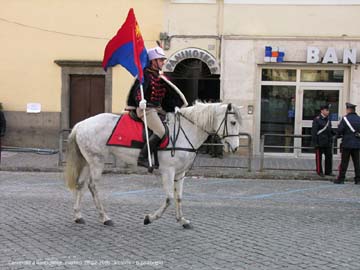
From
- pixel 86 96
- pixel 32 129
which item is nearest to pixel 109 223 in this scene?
pixel 86 96

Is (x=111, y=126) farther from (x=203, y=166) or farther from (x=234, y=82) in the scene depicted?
(x=234, y=82)

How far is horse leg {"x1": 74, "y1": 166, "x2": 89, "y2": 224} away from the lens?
7.61m

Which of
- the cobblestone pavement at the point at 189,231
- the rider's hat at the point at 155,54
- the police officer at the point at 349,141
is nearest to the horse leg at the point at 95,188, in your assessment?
the cobblestone pavement at the point at 189,231

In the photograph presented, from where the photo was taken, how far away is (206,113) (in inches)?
290

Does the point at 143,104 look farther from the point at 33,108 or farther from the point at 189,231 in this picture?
the point at 33,108

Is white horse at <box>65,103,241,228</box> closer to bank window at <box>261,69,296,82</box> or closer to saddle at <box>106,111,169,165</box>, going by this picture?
saddle at <box>106,111,169,165</box>

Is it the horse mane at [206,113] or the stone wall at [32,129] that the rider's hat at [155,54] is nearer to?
the horse mane at [206,113]

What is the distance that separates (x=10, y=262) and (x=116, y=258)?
1121 mm

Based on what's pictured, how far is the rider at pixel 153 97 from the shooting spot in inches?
284

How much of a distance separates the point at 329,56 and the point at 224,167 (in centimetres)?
562

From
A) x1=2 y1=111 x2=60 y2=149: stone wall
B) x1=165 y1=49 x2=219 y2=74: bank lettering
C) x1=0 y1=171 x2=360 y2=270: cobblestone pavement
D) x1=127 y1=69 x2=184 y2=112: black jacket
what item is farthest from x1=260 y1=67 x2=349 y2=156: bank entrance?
x1=127 y1=69 x2=184 y2=112: black jacket

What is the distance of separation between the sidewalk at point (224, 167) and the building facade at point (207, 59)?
1.81 m

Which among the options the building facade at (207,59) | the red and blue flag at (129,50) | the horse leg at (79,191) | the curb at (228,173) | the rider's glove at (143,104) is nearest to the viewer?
the rider's glove at (143,104)

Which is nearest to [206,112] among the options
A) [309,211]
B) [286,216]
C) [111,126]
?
[111,126]
